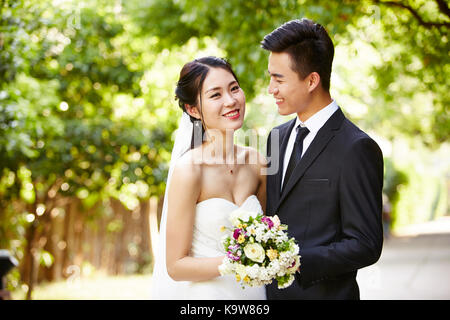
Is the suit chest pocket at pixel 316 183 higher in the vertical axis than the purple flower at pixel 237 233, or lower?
higher

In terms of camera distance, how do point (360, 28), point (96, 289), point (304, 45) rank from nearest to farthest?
point (304, 45)
point (360, 28)
point (96, 289)

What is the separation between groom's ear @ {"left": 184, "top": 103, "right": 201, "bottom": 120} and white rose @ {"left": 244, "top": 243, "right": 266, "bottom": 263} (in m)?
1.02

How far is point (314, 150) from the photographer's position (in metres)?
2.84

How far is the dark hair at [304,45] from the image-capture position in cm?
288

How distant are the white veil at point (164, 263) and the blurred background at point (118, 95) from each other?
2.31m

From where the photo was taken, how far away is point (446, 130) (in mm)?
9141

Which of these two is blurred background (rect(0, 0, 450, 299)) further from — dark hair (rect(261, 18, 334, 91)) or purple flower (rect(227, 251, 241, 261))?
purple flower (rect(227, 251, 241, 261))

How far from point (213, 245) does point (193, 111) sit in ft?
2.56

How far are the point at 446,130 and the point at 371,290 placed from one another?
3.13 m

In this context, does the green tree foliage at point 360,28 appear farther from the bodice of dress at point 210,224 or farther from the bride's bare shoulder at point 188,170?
the bodice of dress at point 210,224

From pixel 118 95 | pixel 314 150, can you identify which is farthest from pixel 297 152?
pixel 118 95

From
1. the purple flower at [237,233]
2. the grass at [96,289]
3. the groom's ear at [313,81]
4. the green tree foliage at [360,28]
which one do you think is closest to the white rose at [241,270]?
the purple flower at [237,233]
